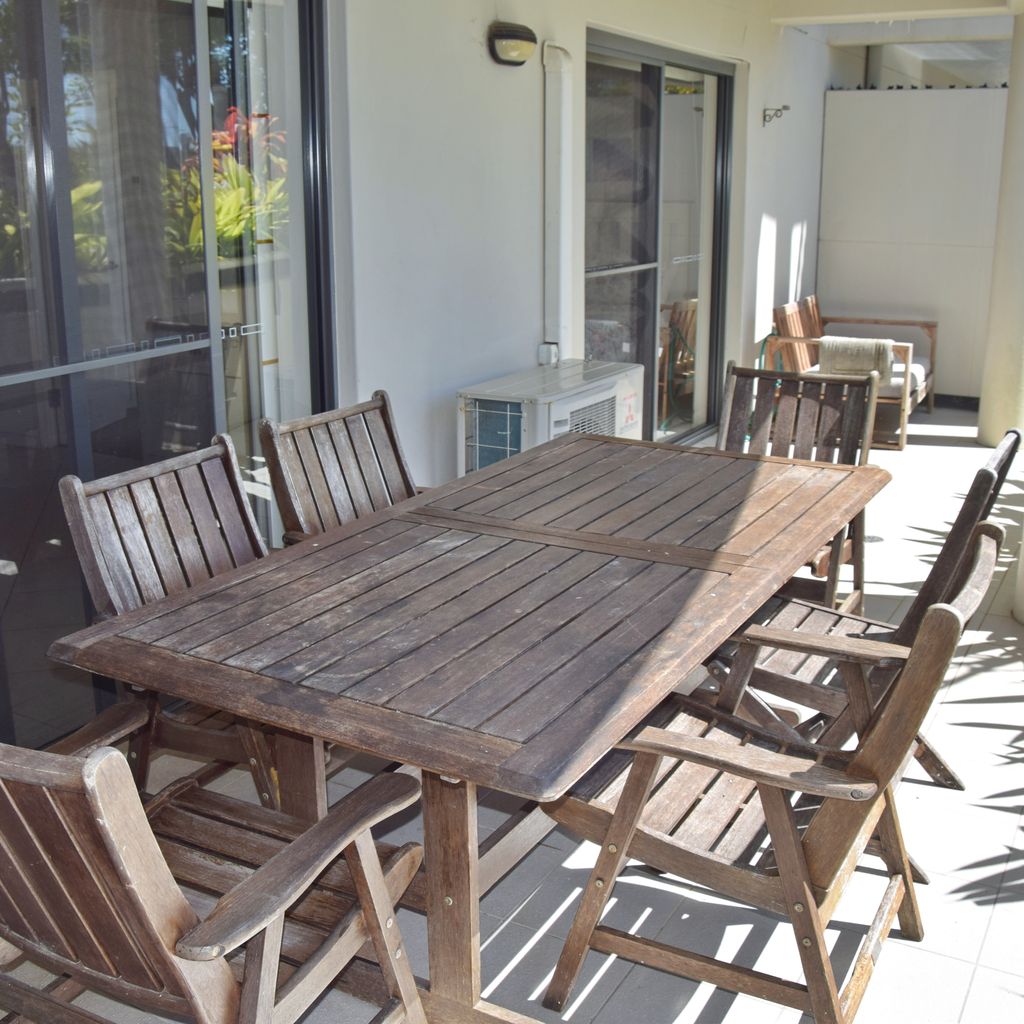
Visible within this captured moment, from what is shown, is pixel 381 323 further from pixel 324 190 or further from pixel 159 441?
pixel 159 441

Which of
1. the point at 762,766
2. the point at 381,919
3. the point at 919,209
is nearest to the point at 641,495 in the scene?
the point at 762,766

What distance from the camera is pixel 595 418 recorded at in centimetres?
517

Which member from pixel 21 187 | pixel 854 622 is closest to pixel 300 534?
pixel 21 187

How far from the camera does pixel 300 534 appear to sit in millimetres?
3273

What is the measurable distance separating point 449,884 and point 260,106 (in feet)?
8.88

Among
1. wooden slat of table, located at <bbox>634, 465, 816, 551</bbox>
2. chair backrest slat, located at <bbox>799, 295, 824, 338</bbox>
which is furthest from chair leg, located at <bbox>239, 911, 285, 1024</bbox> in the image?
chair backrest slat, located at <bbox>799, 295, 824, 338</bbox>

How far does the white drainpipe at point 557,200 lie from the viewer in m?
5.36

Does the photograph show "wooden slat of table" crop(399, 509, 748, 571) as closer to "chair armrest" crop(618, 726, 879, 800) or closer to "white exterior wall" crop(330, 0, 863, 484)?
"chair armrest" crop(618, 726, 879, 800)

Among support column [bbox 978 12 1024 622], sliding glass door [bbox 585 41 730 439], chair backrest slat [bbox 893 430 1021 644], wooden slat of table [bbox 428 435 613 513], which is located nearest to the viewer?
chair backrest slat [bbox 893 430 1021 644]

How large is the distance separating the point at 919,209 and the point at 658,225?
334cm

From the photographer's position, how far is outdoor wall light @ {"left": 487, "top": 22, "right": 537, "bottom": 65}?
485 cm

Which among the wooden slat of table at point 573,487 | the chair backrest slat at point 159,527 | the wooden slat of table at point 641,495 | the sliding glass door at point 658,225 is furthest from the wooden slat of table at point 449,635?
the sliding glass door at point 658,225

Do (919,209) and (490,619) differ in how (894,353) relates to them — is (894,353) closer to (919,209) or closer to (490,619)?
(919,209)

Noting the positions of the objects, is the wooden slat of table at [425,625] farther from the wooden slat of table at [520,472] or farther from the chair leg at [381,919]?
the wooden slat of table at [520,472]
